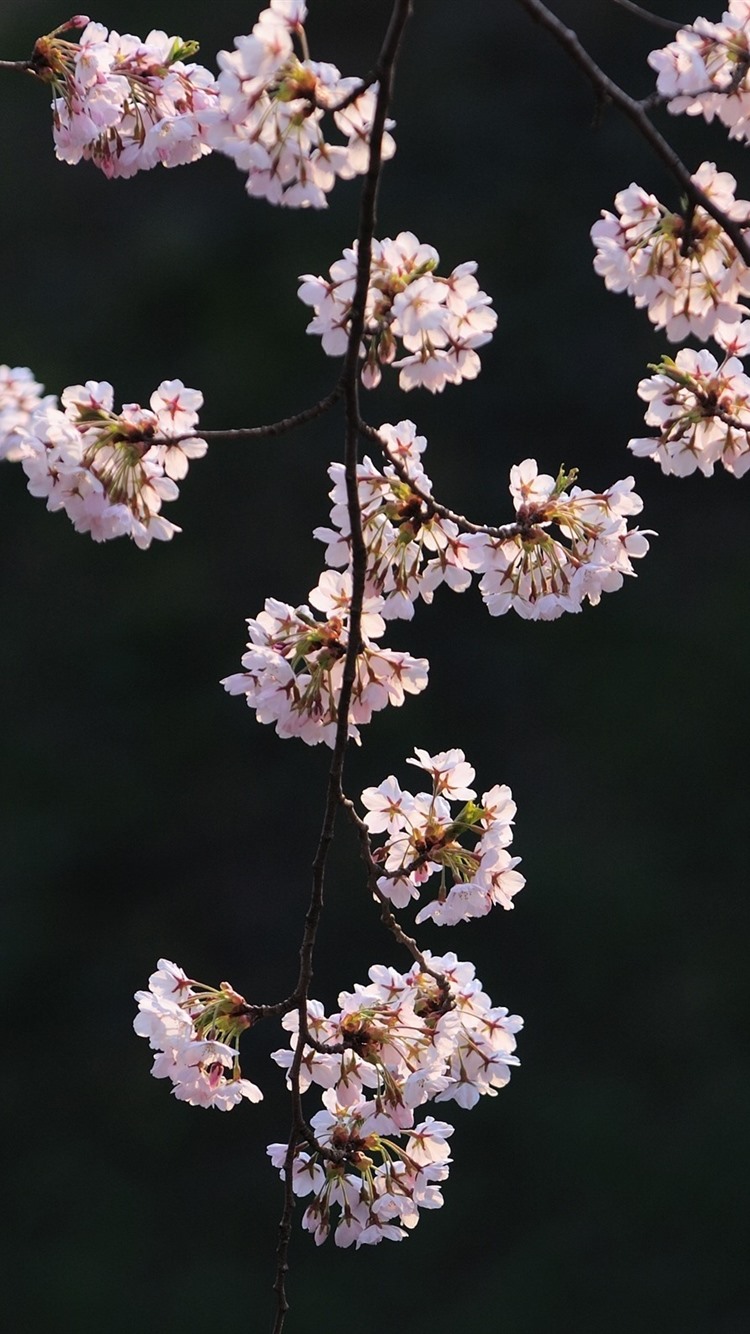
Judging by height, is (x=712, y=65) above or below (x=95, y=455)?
above

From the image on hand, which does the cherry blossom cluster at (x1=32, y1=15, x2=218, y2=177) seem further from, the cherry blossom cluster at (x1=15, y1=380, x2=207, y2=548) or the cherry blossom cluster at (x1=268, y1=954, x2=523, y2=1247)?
the cherry blossom cluster at (x1=268, y1=954, x2=523, y2=1247)

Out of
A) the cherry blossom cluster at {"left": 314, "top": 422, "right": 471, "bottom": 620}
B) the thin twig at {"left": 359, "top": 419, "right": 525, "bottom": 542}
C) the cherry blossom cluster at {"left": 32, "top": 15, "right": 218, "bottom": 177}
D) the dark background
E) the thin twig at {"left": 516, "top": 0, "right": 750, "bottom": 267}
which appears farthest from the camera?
the dark background

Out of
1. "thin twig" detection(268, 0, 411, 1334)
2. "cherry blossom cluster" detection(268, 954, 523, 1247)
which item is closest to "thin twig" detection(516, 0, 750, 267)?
"thin twig" detection(268, 0, 411, 1334)

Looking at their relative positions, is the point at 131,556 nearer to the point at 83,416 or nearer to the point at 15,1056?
the point at 15,1056

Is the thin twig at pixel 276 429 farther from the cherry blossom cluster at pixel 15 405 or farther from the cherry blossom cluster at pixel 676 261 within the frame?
the cherry blossom cluster at pixel 676 261

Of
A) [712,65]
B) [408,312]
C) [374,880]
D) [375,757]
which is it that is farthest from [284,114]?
[375,757]

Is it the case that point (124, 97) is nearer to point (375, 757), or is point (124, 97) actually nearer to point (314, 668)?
point (314, 668)
